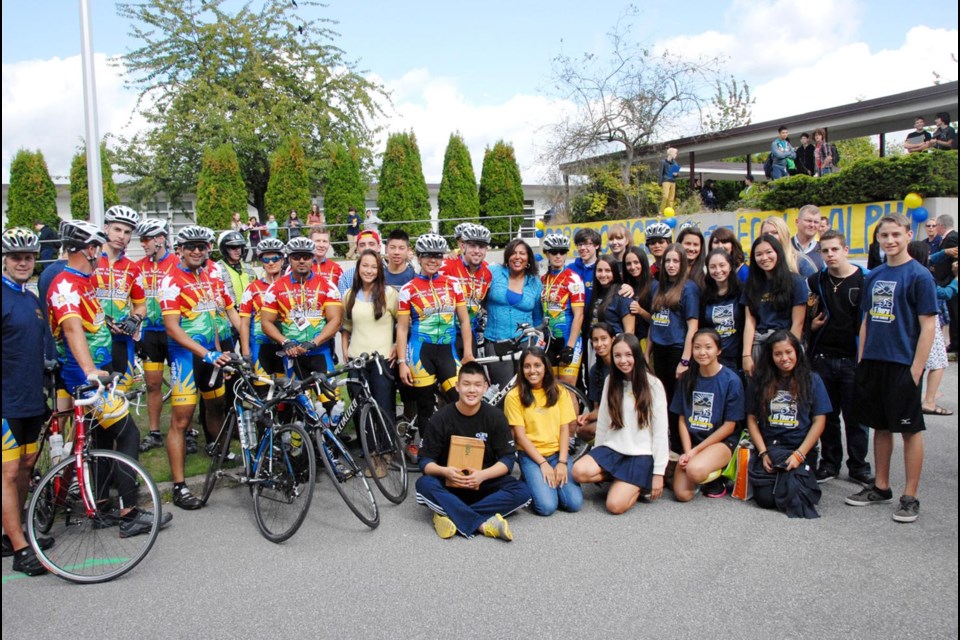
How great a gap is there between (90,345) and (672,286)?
4.54 meters

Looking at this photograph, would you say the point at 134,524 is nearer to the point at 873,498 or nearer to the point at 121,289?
the point at 121,289

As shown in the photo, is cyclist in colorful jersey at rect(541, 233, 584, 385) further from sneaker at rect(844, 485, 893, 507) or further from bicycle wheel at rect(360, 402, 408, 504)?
sneaker at rect(844, 485, 893, 507)

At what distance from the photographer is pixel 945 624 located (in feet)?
11.2

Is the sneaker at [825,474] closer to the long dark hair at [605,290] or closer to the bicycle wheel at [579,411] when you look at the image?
the bicycle wheel at [579,411]

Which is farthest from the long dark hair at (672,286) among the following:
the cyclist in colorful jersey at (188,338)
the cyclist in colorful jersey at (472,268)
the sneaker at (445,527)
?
the cyclist in colorful jersey at (188,338)

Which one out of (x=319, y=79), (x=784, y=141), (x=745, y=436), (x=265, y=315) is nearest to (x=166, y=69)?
(x=319, y=79)

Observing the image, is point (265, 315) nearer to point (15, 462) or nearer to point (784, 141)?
point (15, 462)

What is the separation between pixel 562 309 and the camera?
6684mm

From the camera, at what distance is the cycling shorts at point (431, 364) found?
19.8ft

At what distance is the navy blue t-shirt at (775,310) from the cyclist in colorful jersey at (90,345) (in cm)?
462

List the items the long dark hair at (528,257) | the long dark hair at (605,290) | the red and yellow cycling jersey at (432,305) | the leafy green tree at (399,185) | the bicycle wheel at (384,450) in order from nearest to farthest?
the bicycle wheel at (384,450) → the red and yellow cycling jersey at (432,305) → the long dark hair at (528,257) → the long dark hair at (605,290) → the leafy green tree at (399,185)

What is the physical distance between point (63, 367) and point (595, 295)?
4.48 m

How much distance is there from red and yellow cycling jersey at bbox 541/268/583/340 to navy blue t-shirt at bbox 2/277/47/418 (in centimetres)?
402

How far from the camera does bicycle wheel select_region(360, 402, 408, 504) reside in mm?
5469
